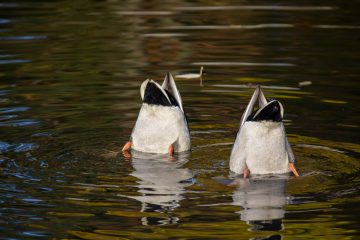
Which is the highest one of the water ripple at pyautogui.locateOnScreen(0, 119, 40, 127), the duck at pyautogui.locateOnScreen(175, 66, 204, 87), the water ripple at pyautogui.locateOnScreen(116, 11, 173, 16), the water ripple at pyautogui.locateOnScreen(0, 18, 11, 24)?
the water ripple at pyautogui.locateOnScreen(116, 11, 173, 16)

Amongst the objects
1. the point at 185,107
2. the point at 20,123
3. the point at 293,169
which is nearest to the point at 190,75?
the point at 185,107

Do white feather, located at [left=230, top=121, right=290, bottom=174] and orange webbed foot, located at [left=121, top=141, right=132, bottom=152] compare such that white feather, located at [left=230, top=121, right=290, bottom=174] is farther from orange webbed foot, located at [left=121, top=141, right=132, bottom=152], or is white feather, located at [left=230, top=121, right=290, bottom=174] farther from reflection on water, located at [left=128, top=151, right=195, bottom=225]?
orange webbed foot, located at [left=121, top=141, right=132, bottom=152]

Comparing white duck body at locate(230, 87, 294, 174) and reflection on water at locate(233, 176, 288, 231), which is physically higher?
white duck body at locate(230, 87, 294, 174)

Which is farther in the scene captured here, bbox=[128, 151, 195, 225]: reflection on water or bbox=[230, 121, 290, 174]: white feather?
bbox=[230, 121, 290, 174]: white feather

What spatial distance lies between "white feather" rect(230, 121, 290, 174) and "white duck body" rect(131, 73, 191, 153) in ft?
3.46

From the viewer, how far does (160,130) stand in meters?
9.77

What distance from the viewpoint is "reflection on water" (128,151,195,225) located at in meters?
7.74

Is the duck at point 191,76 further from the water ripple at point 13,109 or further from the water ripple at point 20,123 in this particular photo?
the water ripple at point 20,123

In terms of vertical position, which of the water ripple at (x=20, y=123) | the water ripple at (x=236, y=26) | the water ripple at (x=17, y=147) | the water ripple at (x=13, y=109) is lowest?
the water ripple at (x=17, y=147)

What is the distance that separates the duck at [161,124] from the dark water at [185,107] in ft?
0.68

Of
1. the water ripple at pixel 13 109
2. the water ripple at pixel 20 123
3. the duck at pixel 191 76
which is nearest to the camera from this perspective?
the water ripple at pixel 20 123

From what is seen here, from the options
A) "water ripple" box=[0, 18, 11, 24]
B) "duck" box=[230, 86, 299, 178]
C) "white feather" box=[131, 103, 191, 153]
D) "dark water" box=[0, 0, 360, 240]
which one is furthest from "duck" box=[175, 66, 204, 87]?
"water ripple" box=[0, 18, 11, 24]

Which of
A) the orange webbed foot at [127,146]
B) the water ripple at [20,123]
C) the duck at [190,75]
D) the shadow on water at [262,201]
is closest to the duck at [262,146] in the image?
the shadow on water at [262,201]

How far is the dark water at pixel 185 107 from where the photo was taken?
7.46 metres
